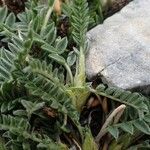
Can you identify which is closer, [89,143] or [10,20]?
[89,143]

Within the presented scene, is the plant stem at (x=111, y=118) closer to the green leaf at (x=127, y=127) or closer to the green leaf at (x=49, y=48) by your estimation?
the green leaf at (x=127, y=127)

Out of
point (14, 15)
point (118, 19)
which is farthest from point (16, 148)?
point (118, 19)

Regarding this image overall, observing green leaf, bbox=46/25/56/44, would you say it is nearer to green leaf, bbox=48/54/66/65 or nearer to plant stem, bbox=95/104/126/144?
green leaf, bbox=48/54/66/65

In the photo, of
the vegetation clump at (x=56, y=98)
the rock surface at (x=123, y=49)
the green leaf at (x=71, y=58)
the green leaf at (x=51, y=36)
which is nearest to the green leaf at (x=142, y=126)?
the vegetation clump at (x=56, y=98)

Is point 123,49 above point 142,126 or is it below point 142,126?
above

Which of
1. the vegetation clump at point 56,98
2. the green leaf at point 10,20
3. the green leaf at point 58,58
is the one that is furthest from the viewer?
the green leaf at point 10,20

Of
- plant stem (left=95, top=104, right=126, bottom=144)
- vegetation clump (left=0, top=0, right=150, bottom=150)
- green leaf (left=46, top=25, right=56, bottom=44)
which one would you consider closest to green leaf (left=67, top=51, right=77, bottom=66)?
vegetation clump (left=0, top=0, right=150, bottom=150)

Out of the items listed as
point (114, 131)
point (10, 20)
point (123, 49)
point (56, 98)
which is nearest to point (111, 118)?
point (114, 131)

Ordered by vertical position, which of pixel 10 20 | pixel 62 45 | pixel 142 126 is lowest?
pixel 142 126

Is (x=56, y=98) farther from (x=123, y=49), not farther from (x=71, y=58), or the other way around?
(x=123, y=49)
